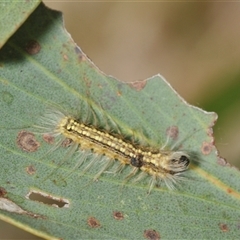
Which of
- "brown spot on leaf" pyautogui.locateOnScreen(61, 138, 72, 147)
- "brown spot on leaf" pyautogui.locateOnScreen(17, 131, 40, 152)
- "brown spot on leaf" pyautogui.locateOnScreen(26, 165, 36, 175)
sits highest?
"brown spot on leaf" pyautogui.locateOnScreen(61, 138, 72, 147)

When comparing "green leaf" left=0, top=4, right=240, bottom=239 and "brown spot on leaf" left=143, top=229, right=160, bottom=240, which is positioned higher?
"green leaf" left=0, top=4, right=240, bottom=239

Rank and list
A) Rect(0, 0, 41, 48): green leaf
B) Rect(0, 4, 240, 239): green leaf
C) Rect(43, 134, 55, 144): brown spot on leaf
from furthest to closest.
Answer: Rect(43, 134, 55, 144): brown spot on leaf, Rect(0, 4, 240, 239): green leaf, Rect(0, 0, 41, 48): green leaf

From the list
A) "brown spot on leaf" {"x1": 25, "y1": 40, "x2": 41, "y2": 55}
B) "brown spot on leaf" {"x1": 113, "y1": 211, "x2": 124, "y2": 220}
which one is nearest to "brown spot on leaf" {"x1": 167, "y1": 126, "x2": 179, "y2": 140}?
"brown spot on leaf" {"x1": 113, "y1": 211, "x2": 124, "y2": 220}

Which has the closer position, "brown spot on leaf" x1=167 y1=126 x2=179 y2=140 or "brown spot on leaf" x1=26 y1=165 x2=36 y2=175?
"brown spot on leaf" x1=26 y1=165 x2=36 y2=175

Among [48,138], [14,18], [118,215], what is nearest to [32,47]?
[14,18]

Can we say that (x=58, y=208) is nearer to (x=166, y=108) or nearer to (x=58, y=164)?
(x=58, y=164)

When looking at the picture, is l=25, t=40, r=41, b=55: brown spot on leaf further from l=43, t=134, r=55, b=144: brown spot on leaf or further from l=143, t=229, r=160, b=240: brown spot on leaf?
l=143, t=229, r=160, b=240: brown spot on leaf

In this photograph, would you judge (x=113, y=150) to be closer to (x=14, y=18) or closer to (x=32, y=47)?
(x=32, y=47)

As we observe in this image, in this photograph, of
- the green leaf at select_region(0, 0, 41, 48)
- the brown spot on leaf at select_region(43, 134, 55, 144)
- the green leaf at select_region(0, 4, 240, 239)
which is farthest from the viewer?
the brown spot on leaf at select_region(43, 134, 55, 144)
